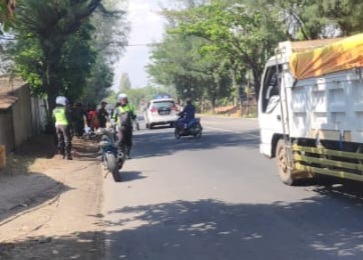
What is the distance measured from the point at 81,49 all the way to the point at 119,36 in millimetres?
38803

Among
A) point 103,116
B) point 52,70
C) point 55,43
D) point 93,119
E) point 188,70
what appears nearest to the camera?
point 55,43

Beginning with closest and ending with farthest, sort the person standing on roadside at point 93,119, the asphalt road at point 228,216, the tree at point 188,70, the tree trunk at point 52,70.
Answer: the asphalt road at point 228,216 < the tree trunk at point 52,70 < the person standing on roadside at point 93,119 < the tree at point 188,70

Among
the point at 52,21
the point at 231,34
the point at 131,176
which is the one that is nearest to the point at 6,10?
A: the point at 131,176

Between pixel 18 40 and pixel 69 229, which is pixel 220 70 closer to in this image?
pixel 18 40

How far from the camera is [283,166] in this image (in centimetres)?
1141

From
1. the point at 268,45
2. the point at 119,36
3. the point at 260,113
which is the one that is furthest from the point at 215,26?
the point at 260,113

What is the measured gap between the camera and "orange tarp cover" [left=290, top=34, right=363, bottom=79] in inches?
332

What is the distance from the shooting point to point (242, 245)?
690 cm

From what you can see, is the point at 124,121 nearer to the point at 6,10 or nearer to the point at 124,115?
the point at 124,115

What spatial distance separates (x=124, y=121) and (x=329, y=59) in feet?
22.1

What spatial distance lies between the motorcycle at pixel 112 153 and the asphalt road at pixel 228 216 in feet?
0.94

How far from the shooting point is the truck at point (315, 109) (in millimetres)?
8617

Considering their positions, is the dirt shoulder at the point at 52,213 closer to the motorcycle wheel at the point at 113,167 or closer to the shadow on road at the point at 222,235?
the shadow on road at the point at 222,235

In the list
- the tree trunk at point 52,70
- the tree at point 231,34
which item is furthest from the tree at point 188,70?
the tree trunk at point 52,70
